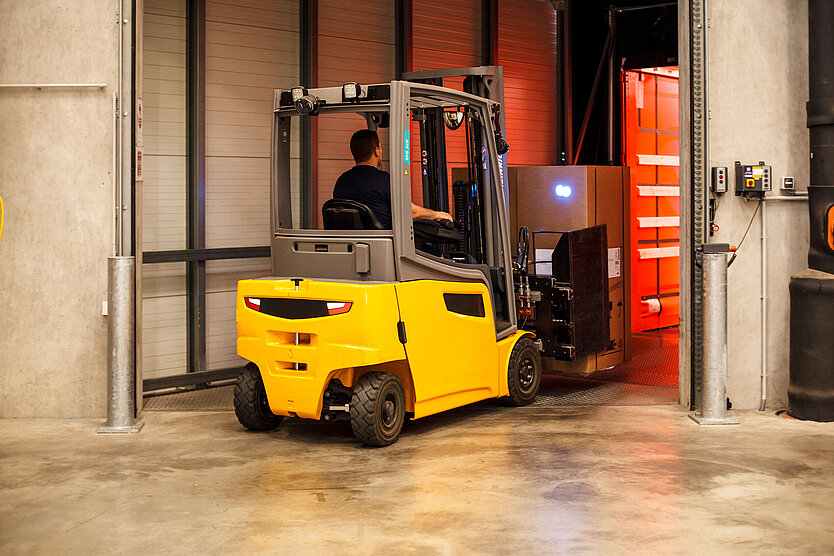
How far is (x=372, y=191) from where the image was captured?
7027mm

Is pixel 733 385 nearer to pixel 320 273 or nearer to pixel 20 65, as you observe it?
pixel 320 273

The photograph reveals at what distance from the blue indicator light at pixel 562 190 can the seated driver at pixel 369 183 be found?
2607mm

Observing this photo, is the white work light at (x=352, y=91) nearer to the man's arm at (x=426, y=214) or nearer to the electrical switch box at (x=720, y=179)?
the man's arm at (x=426, y=214)

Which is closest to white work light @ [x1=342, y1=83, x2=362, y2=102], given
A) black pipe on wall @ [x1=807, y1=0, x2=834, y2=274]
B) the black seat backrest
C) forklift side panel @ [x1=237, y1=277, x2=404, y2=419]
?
the black seat backrest

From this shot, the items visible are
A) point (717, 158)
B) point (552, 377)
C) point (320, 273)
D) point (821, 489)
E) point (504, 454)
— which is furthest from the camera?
point (552, 377)

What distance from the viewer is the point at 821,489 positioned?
557 centimetres

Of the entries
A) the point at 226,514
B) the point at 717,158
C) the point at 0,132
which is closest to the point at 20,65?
the point at 0,132

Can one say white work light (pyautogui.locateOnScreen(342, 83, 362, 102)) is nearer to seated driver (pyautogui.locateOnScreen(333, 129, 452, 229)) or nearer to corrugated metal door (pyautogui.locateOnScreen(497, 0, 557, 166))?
seated driver (pyautogui.locateOnScreen(333, 129, 452, 229))

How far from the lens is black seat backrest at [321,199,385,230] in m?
6.87

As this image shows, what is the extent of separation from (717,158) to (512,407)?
95.5 inches

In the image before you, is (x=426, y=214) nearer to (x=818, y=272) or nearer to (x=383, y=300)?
(x=383, y=300)

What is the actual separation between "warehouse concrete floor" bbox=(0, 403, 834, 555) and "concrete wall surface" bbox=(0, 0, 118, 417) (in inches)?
15.4

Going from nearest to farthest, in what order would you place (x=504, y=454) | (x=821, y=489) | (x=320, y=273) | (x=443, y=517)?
(x=443, y=517)
(x=821, y=489)
(x=504, y=454)
(x=320, y=273)

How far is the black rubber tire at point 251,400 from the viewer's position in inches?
277
